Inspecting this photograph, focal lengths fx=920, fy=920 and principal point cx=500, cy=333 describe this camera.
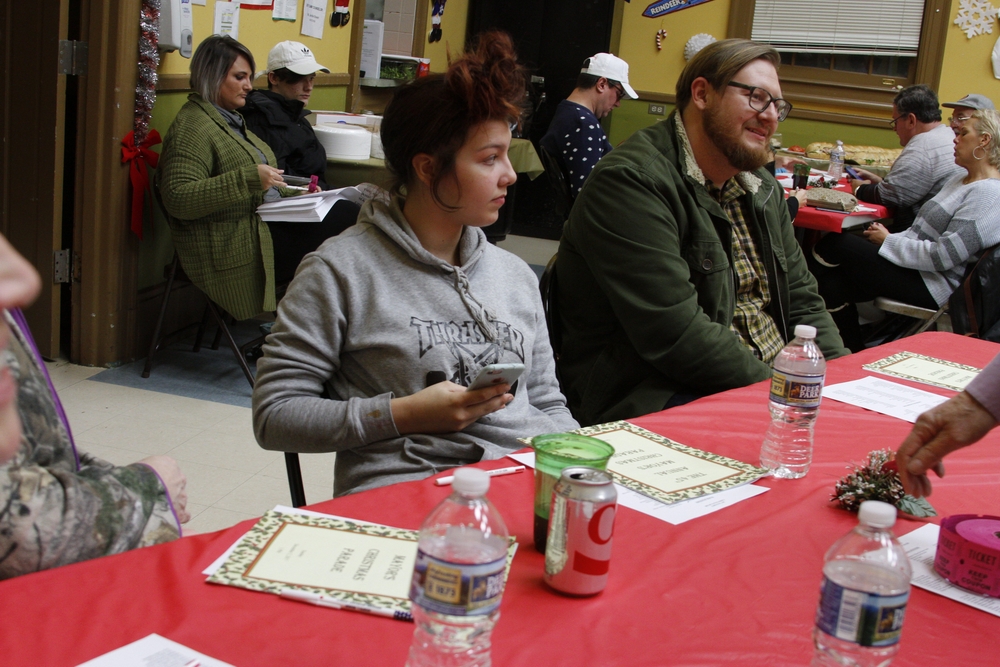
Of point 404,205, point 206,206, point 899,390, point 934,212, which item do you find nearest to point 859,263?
point 934,212

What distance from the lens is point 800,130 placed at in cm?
810

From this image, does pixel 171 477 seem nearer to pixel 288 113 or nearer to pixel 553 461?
pixel 553 461

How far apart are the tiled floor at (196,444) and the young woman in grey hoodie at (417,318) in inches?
45.7

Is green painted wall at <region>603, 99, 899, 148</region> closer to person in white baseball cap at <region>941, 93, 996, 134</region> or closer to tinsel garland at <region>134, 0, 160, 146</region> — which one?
person in white baseball cap at <region>941, 93, 996, 134</region>

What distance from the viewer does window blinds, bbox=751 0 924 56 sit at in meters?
7.77

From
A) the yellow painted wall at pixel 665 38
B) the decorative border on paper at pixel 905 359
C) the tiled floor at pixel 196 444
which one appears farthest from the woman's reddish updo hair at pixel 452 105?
the yellow painted wall at pixel 665 38

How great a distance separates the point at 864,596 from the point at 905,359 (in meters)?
1.67

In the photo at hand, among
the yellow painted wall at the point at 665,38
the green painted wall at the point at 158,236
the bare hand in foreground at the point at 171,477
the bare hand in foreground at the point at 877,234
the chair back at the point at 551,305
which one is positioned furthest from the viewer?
the yellow painted wall at the point at 665,38

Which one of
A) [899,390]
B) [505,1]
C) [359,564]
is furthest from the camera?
[505,1]

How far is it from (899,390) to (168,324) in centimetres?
319

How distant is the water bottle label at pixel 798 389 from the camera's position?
149 cm

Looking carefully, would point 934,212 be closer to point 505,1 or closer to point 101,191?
point 101,191

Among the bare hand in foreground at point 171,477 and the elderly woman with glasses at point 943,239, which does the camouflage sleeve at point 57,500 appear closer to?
the bare hand in foreground at point 171,477

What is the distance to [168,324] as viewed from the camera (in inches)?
164
